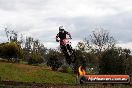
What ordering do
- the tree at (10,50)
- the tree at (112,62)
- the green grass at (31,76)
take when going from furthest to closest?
the tree at (10,50)
the tree at (112,62)
the green grass at (31,76)

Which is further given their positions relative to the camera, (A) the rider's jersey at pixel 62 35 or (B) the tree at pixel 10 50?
(B) the tree at pixel 10 50

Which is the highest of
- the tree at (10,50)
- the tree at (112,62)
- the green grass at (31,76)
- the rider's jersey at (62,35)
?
the rider's jersey at (62,35)

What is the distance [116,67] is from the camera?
181 ft

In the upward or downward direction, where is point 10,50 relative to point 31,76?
upward

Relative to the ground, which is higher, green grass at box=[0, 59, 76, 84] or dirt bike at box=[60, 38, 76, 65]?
dirt bike at box=[60, 38, 76, 65]

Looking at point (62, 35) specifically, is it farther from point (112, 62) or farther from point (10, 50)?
point (10, 50)

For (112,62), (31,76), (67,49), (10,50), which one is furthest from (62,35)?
(10,50)

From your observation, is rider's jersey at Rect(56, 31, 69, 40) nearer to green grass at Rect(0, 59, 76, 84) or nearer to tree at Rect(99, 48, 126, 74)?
green grass at Rect(0, 59, 76, 84)

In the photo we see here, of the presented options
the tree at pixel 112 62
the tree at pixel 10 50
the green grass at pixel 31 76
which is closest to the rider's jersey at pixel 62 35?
the green grass at pixel 31 76

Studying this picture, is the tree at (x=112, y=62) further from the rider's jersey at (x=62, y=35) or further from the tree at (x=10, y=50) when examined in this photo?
the rider's jersey at (x=62, y=35)

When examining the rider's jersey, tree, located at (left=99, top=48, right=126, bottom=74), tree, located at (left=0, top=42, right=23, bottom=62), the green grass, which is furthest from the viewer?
tree, located at (left=0, top=42, right=23, bottom=62)

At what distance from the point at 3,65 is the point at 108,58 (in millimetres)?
16418

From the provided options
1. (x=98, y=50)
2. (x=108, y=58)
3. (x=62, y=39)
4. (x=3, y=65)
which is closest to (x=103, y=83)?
(x=62, y=39)

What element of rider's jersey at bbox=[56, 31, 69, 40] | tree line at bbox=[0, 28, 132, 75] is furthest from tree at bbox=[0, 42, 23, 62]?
rider's jersey at bbox=[56, 31, 69, 40]
